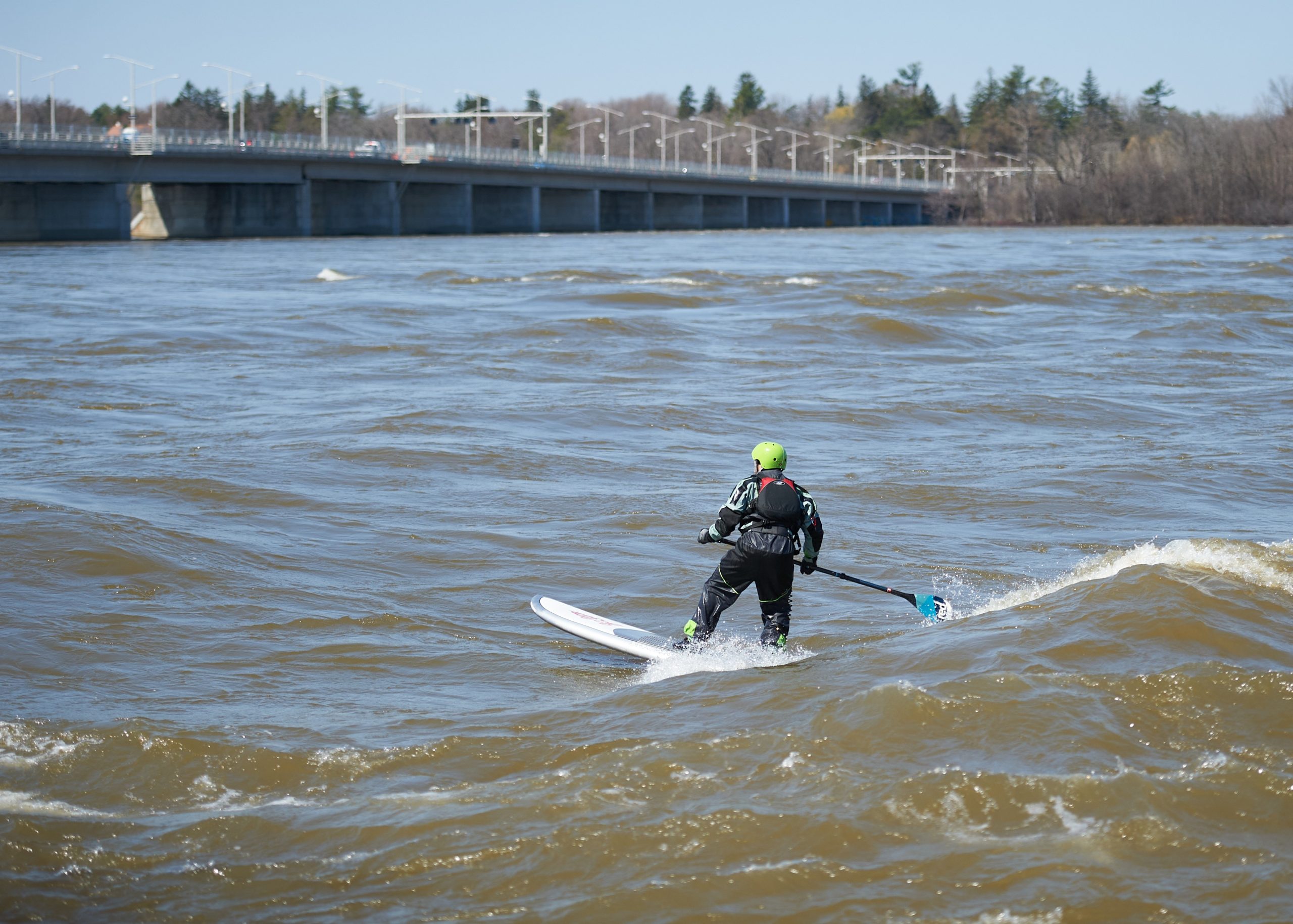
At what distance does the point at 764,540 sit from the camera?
8.13 meters

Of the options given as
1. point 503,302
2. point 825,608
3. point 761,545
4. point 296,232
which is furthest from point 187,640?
point 296,232

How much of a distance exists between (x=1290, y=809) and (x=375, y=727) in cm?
465

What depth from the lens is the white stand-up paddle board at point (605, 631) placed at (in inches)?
338

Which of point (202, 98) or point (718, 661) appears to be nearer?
point (718, 661)

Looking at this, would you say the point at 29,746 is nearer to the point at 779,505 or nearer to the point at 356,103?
the point at 779,505

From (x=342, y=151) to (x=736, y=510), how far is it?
3042 inches

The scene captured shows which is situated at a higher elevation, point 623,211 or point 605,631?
point 623,211

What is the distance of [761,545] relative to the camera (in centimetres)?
812

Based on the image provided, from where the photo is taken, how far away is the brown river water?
A: 565 cm

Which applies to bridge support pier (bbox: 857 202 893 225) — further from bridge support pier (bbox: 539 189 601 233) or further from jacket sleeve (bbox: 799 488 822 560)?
jacket sleeve (bbox: 799 488 822 560)

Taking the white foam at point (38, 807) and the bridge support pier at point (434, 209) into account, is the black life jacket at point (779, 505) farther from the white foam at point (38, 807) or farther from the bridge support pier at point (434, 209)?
the bridge support pier at point (434, 209)

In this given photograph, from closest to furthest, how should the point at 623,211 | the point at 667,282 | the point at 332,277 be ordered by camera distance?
the point at 667,282, the point at 332,277, the point at 623,211

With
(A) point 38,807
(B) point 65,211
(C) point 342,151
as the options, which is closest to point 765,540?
(A) point 38,807

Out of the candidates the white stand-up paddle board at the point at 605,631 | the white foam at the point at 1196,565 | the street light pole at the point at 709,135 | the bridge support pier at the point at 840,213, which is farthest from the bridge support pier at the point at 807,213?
the white stand-up paddle board at the point at 605,631
